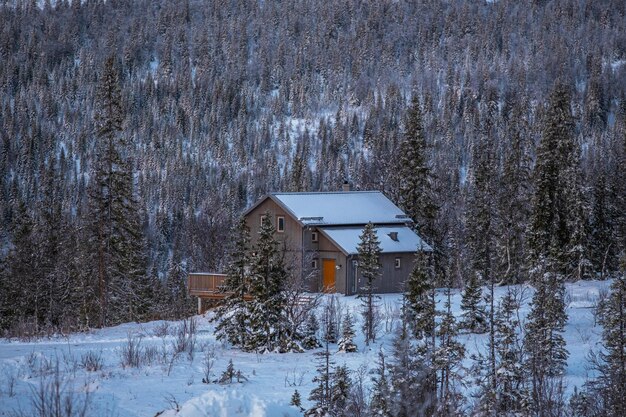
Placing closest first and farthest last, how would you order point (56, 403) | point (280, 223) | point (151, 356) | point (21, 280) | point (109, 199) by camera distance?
point (56, 403) → point (151, 356) → point (109, 199) → point (21, 280) → point (280, 223)

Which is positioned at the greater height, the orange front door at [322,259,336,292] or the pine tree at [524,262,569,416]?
the orange front door at [322,259,336,292]

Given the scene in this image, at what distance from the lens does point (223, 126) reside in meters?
184

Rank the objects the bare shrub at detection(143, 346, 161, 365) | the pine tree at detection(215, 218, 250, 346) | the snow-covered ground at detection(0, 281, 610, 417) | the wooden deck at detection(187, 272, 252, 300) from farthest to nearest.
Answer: the wooden deck at detection(187, 272, 252, 300), the pine tree at detection(215, 218, 250, 346), the bare shrub at detection(143, 346, 161, 365), the snow-covered ground at detection(0, 281, 610, 417)

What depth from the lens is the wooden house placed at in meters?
42.7

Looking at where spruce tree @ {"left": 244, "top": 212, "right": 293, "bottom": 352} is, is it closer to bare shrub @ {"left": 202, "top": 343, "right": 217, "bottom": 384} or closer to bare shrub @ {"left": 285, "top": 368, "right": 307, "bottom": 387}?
bare shrub @ {"left": 202, "top": 343, "right": 217, "bottom": 384}

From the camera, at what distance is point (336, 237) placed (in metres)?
43.5

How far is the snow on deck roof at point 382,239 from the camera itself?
141 feet

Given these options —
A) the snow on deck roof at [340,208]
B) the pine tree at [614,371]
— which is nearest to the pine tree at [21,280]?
the snow on deck roof at [340,208]

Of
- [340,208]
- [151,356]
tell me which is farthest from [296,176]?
[151,356]

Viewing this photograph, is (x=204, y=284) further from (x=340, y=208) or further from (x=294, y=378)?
(x=294, y=378)

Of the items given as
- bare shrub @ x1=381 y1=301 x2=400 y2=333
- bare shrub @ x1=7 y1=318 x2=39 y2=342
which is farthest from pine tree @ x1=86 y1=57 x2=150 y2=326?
bare shrub @ x1=381 y1=301 x2=400 y2=333

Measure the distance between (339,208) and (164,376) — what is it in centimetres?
3237

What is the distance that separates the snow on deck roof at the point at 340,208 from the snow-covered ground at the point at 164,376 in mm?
19877

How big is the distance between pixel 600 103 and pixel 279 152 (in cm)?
7830
